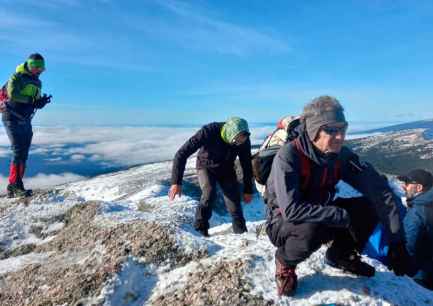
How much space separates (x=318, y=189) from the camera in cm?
586

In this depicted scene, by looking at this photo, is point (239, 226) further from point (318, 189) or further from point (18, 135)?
point (18, 135)

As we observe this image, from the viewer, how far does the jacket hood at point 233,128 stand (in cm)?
966

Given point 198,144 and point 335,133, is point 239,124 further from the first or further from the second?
point 335,133

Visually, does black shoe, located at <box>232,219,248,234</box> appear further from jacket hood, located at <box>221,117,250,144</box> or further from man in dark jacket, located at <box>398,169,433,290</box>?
man in dark jacket, located at <box>398,169,433,290</box>

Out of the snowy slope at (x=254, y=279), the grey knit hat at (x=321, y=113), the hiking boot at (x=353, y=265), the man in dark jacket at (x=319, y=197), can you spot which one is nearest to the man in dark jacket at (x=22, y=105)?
the snowy slope at (x=254, y=279)

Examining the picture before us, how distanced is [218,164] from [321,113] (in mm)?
5290

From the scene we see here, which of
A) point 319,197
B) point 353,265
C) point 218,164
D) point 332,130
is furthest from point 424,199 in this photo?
point 218,164

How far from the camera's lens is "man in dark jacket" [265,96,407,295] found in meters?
5.43

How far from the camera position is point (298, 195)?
215 inches

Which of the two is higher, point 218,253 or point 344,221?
point 344,221

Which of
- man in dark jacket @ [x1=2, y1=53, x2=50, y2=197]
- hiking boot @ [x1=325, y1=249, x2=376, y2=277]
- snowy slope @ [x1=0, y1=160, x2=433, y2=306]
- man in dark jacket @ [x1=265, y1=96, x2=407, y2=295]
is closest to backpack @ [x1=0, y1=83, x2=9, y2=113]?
man in dark jacket @ [x1=2, y1=53, x2=50, y2=197]

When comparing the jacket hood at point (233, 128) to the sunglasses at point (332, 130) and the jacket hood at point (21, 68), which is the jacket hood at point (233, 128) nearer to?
the sunglasses at point (332, 130)

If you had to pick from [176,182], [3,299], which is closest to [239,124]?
[176,182]

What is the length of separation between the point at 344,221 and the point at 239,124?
485 cm
